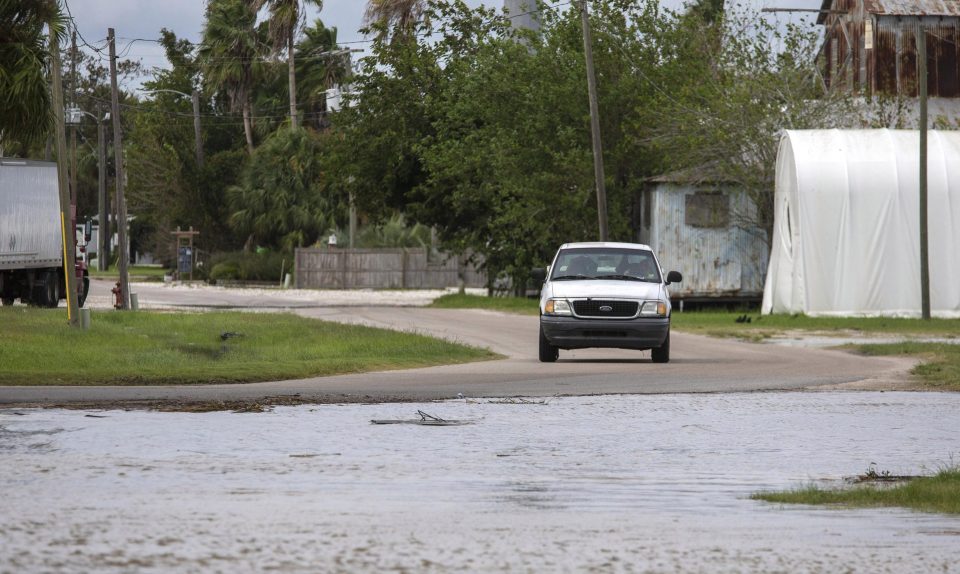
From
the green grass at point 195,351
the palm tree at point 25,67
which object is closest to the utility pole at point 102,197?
the green grass at point 195,351

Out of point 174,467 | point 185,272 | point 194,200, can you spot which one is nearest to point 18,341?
point 174,467

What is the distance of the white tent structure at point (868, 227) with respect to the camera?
3981 cm

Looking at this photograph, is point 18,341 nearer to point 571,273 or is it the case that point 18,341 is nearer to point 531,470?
point 571,273

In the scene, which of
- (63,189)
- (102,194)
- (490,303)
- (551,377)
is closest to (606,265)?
(551,377)

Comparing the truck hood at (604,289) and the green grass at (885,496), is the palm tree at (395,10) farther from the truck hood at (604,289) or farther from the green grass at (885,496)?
the green grass at (885,496)

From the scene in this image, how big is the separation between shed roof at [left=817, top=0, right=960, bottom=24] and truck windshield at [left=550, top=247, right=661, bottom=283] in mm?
33680

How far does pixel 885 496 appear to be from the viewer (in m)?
9.78

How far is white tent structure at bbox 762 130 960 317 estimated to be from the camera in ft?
131

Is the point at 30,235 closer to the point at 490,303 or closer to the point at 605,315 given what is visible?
the point at 490,303

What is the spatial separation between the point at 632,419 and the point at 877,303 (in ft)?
87.7

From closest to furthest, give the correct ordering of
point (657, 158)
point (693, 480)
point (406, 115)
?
point (693, 480) → point (657, 158) → point (406, 115)

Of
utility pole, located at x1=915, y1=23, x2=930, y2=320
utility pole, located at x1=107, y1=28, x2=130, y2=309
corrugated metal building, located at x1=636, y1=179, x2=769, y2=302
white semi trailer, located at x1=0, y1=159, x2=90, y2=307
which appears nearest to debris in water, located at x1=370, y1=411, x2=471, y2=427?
white semi trailer, located at x1=0, y1=159, x2=90, y2=307

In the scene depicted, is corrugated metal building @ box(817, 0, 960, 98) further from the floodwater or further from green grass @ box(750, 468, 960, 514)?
green grass @ box(750, 468, 960, 514)

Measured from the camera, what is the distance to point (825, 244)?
40094mm
